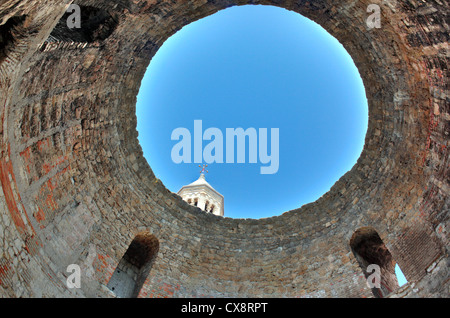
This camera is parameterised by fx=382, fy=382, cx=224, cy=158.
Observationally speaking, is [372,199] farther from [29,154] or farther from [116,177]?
[29,154]

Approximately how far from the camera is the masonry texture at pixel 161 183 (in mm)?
6008

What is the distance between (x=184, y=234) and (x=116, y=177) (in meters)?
2.22

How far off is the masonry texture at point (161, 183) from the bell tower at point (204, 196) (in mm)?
10854

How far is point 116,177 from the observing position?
8867mm

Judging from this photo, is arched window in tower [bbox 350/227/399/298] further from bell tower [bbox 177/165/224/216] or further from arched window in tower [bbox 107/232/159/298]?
bell tower [bbox 177/165/224/216]

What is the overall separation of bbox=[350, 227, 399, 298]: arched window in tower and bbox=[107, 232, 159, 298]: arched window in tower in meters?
4.77

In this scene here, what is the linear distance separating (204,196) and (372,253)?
1291cm

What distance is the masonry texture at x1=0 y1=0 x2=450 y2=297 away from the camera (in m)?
6.01

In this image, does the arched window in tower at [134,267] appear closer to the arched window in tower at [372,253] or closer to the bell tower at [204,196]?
the arched window in tower at [372,253]

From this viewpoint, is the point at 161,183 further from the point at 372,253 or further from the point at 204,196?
the point at 204,196

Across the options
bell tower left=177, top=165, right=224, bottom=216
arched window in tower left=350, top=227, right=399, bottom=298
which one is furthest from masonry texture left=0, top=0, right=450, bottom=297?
bell tower left=177, top=165, right=224, bottom=216

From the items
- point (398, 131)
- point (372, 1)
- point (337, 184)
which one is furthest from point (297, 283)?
point (372, 1)
